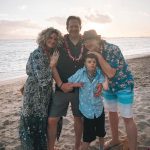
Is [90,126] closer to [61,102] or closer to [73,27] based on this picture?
Result: [61,102]

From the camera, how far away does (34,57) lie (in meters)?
3.86

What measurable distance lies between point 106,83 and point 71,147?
1.74 metres

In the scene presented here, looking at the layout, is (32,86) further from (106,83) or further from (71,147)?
(71,147)

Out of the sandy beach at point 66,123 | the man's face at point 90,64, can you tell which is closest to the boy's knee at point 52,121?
the man's face at point 90,64

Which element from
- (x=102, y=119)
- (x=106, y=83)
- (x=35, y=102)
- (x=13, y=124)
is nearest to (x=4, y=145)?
(x=13, y=124)

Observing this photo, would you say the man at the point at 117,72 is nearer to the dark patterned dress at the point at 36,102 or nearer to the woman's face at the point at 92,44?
the woman's face at the point at 92,44

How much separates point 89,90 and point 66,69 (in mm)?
480

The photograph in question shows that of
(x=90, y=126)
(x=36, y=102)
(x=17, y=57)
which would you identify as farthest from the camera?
(x=17, y=57)

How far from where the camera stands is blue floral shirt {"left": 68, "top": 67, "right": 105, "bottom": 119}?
4.01 meters

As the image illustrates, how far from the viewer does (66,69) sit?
4.09 m

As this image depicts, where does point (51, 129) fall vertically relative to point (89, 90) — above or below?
below

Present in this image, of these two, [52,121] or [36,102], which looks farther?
[52,121]

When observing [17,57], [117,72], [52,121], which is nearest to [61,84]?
[52,121]

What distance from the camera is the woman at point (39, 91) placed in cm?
387
